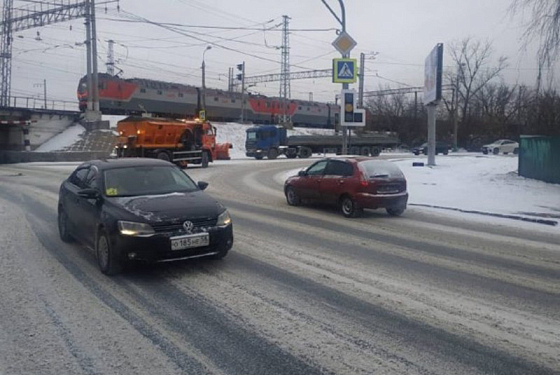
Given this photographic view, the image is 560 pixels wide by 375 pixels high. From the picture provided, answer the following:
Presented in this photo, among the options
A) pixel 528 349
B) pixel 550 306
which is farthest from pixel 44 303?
pixel 550 306

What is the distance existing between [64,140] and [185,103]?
1208cm

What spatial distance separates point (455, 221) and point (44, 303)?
9.22 meters

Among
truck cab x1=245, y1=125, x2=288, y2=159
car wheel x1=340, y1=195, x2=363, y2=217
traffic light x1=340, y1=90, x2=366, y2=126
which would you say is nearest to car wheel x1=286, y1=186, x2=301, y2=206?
car wheel x1=340, y1=195, x2=363, y2=217

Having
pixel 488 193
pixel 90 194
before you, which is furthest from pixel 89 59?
pixel 90 194

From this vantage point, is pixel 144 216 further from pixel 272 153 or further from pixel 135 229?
pixel 272 153

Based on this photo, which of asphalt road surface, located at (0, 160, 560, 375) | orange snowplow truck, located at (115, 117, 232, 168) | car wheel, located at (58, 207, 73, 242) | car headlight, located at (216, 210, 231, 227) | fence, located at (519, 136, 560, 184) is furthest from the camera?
orange snowplow truck, located at (115, 117, 232, 168)

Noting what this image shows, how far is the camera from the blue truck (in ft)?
137

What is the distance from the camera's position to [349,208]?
40.6 feet

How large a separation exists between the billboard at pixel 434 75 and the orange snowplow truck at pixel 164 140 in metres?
13.2

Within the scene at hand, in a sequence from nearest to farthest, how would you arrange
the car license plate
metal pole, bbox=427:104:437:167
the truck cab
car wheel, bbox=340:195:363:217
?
1. the car license plate
2. car wheel, bbox=340:195:363:217
3. metal pole, bbox=427:104:437:167
4. the truck cab

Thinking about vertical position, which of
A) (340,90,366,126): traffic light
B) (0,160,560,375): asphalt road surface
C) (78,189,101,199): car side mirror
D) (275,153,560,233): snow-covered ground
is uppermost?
(340,90,366,126): traffic light

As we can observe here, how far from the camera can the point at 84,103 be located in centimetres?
4391

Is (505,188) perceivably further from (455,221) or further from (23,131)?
(23,131)

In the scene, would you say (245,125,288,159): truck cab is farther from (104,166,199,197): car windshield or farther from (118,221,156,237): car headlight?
(118,221,156,237): car headlight
